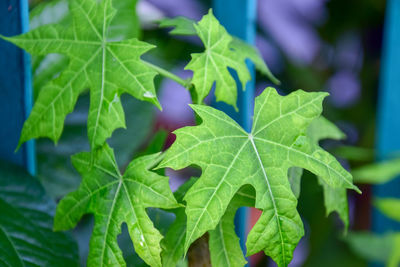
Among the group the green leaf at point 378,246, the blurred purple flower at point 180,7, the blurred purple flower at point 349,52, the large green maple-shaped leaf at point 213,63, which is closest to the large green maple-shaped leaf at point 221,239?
the large green maple-shaped leaf at point 213,63

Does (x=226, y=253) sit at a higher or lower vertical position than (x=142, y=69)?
lower

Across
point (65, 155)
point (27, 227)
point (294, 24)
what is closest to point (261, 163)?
point (27, 227)

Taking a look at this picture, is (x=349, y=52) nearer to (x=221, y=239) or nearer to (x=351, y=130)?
(x=351, y=130)

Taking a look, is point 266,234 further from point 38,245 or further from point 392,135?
point 392,135

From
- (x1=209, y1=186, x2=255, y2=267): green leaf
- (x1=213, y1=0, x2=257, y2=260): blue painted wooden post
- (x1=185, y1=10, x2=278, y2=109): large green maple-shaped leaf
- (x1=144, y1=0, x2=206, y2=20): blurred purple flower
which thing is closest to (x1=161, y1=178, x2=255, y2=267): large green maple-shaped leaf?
(x1=209, y1=186, x2=255, y2=267): green leaf

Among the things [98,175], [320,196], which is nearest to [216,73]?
[98,175]

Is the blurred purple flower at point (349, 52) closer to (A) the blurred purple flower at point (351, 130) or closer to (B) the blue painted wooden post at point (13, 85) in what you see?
(A) the blurred purple flower at point (351, 130)
